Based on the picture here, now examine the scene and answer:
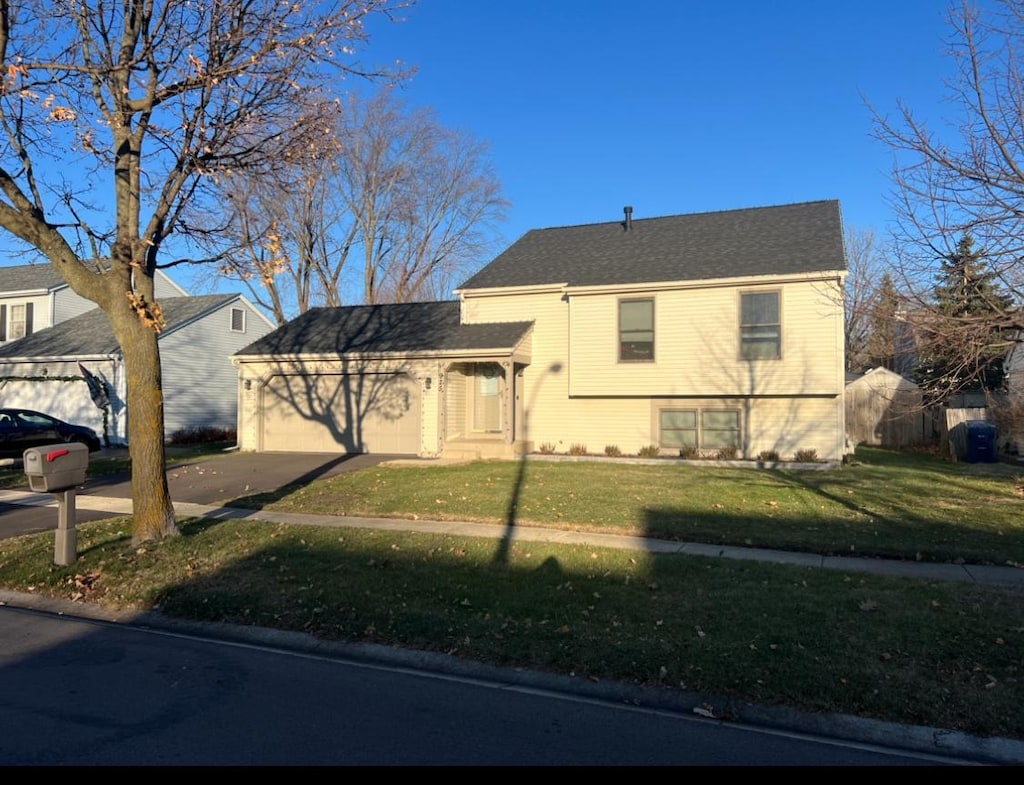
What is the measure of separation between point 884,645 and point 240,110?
29.5 ft

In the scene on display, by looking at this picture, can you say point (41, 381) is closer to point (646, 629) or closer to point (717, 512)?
point (717, 512)

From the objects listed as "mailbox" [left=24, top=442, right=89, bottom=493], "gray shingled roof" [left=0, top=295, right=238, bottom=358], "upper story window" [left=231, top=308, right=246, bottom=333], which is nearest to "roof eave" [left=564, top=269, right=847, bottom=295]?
"mailbox" [left=24, top=442, right=89, bottom=493]

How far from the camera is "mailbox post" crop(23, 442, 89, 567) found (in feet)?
25.8

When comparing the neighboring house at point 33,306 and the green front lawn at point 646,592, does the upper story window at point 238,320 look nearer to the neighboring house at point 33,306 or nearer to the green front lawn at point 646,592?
the neighboring house at point 33,306

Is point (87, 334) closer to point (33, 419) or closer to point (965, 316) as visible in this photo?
point (33, 419)

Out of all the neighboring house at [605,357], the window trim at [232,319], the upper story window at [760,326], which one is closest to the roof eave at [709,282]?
the neighboring house at [605,357]

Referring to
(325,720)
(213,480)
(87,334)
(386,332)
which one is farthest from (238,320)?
(325,720)

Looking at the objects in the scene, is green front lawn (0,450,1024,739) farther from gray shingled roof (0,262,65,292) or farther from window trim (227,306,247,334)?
gray shingled roof (0,262,65,292)

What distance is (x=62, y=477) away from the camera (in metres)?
8.04

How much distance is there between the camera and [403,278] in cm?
3762

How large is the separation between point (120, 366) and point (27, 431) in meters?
4.90

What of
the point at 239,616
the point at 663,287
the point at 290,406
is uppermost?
the point at 663,287

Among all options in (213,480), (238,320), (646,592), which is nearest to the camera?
(646,592)

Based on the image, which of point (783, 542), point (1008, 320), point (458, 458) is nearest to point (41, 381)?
point (458, 458)
